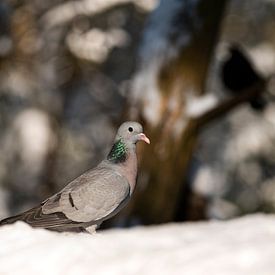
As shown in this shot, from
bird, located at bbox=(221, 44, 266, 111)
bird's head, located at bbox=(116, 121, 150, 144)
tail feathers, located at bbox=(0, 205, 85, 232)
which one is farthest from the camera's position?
bird, located at bbox=(221, 44, 266, 111)

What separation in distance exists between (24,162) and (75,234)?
36.2 ft

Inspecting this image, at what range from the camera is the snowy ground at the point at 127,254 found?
340 centimetres

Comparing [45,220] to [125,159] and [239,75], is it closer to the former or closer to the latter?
[125,159]

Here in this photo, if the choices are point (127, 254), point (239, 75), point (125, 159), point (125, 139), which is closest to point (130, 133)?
point (125, 139)

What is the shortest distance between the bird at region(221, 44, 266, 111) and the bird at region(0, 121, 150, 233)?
379 centimetres

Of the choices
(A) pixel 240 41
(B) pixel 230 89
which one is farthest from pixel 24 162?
(B) pixel 230 89

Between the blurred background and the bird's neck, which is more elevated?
the bird's neck

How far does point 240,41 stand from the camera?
15852 millimetres

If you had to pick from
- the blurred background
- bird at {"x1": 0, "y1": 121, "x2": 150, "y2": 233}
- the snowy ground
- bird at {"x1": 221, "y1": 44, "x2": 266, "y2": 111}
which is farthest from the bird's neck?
the blurred background

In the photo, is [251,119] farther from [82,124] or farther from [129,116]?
[129,116]

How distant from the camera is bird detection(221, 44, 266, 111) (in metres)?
→ 7.93

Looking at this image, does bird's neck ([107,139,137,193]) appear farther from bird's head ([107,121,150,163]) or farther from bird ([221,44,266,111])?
bird ([221,44,266,111])

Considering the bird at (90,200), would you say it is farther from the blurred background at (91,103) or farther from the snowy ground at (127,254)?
the blurred background at (91,103)

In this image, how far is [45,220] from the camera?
3.96 metres
